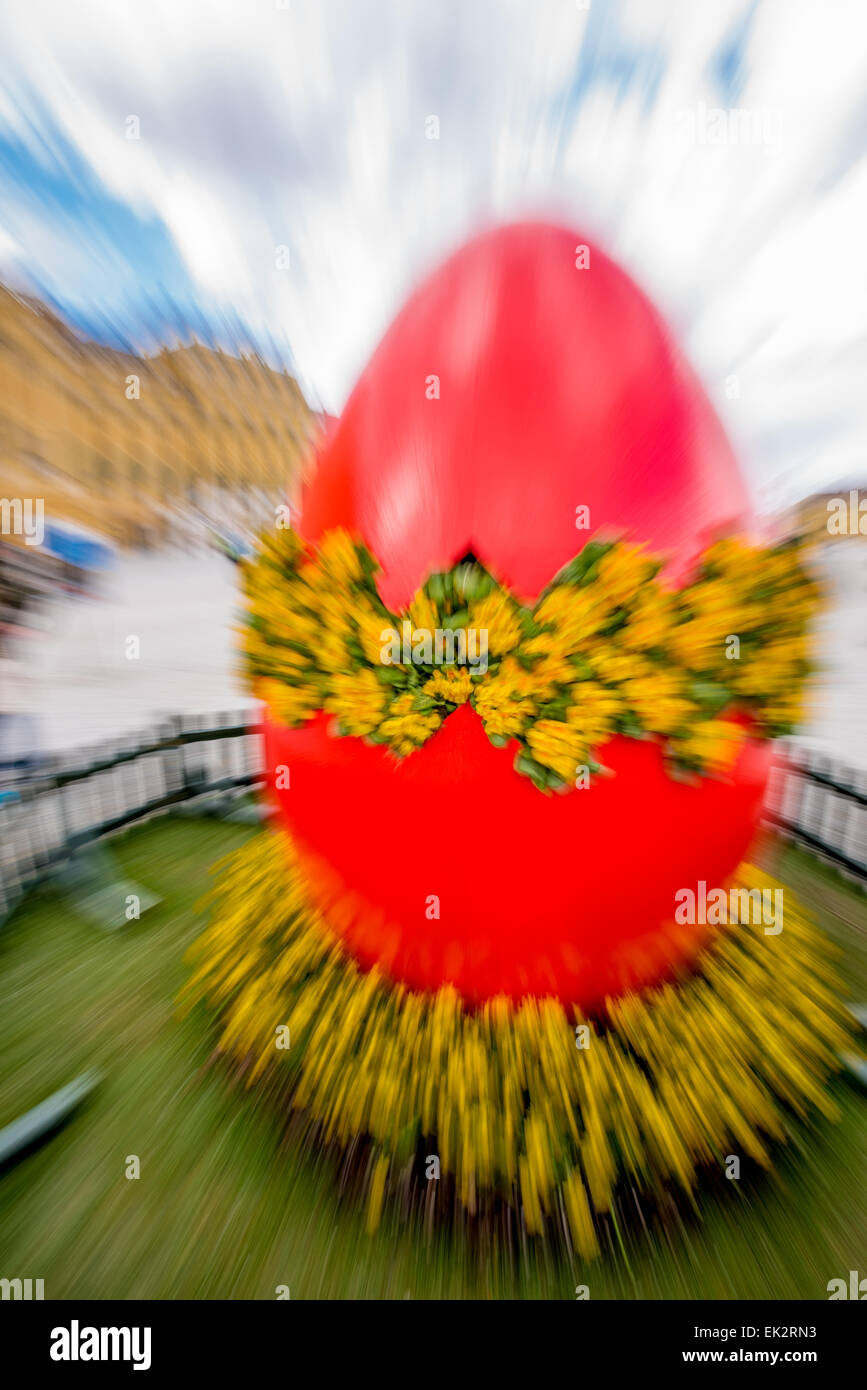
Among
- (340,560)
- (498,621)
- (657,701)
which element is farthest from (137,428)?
(657,701)

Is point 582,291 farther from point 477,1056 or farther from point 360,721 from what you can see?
point 477,1056

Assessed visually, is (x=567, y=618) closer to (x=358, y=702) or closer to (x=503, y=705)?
(x=503, y=705)

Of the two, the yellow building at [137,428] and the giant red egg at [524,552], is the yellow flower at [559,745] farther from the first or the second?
the yellow building at [137,428]

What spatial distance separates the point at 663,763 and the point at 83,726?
6.51ft

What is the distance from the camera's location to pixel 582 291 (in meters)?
1.11

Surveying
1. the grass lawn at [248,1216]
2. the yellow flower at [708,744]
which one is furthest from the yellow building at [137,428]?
the grass lawn at [248,1216]

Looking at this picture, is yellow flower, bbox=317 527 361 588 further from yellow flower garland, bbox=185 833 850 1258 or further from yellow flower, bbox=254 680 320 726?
yellow flower garland, bbox=185 833 850 1258

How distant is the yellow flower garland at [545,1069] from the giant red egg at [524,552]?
2.8 inches

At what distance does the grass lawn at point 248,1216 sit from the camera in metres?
0.93

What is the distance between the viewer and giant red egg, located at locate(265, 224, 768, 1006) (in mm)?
1018

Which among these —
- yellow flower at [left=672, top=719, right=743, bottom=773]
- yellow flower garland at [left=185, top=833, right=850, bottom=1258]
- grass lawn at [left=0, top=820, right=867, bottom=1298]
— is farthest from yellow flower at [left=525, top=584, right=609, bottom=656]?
grass lawn at [left=0, top=820, right=867, bottom=1298]

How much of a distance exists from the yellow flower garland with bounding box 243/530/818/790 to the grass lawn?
0.55 metres
